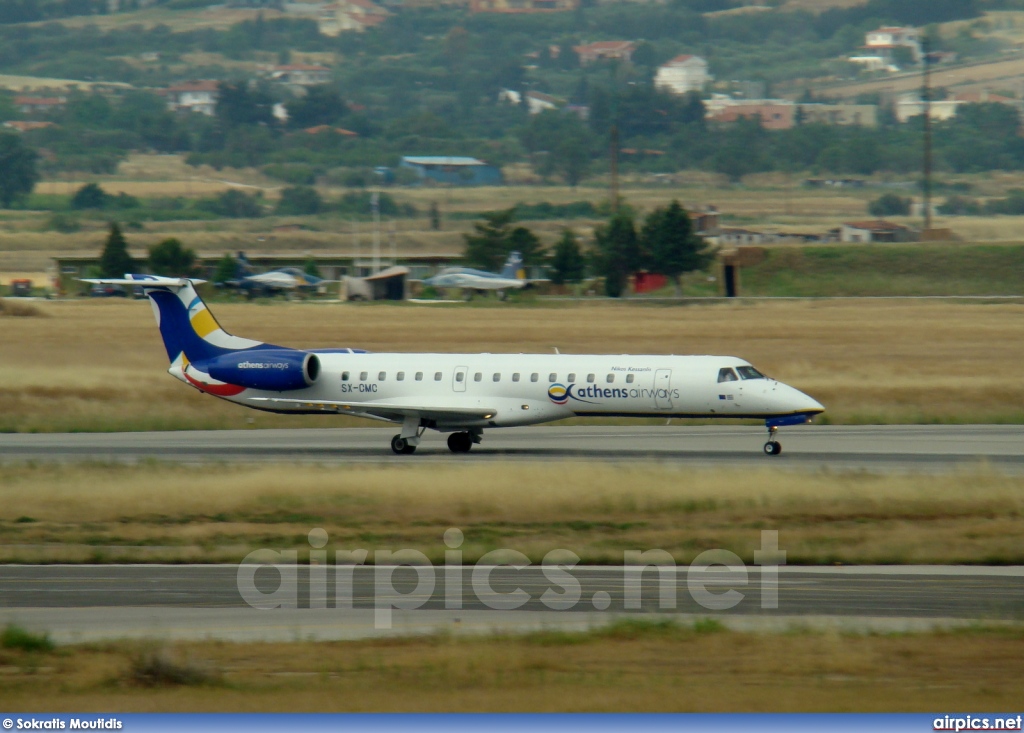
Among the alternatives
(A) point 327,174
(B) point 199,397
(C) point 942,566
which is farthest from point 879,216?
(C) point 942,566

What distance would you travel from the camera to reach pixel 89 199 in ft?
531

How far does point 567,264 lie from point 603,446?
58.8 metres

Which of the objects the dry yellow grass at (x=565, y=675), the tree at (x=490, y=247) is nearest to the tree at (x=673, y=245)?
the tree at (x=490, y=247)

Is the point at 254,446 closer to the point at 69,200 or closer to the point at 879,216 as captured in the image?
the point at 879,216

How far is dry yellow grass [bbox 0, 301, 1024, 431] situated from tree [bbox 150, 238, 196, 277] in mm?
11147

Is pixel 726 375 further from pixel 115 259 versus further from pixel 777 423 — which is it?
pixel 115 259

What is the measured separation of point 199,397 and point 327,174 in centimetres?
15714

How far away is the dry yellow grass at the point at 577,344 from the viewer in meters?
42.9

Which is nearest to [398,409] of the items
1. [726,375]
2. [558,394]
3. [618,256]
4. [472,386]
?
[472,386]

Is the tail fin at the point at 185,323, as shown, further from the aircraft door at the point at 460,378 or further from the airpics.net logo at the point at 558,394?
the airpics.net logo at the point at 558,394

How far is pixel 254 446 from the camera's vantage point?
36.0 m

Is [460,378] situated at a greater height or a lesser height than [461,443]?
greater

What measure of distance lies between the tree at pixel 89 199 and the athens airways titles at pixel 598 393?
13927 cm

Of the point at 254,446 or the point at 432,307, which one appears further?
the point at 432,307
